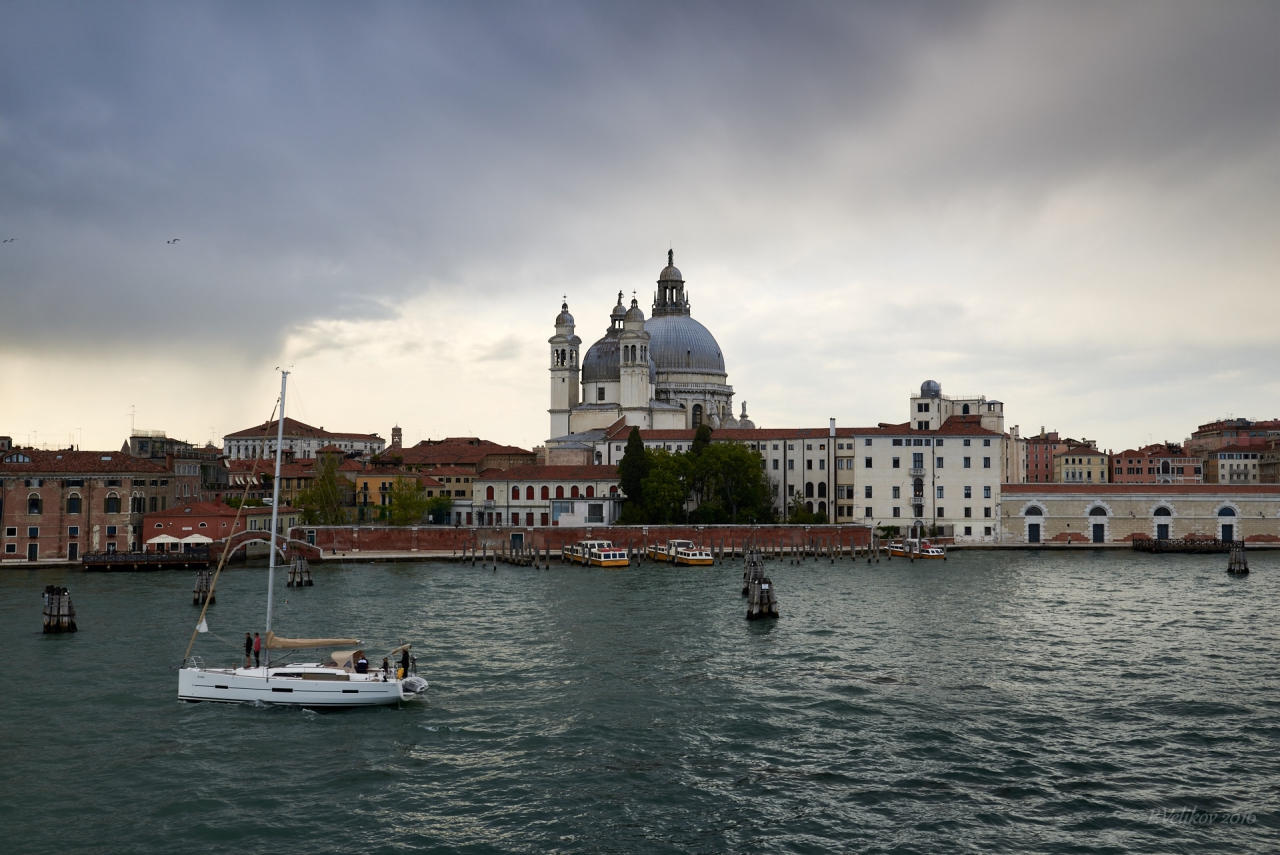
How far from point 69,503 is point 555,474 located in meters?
28.8

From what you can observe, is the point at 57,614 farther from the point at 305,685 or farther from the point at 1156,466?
the point at 1156,466

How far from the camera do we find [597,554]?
2184 inches

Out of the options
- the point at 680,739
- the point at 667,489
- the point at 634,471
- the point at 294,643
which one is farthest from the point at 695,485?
the point at 680,739

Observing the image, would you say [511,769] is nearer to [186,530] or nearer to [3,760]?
[3,760]

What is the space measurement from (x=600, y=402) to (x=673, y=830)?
71946mm

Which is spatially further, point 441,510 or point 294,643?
point 441,510

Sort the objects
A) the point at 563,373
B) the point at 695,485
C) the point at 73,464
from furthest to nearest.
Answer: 1. the point at 563,373
2. the point at 695,485
3. the point at 73,464

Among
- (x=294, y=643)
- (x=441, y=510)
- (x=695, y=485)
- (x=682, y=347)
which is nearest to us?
(x=294, y=643)

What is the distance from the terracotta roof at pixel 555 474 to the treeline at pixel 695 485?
13.0 feet

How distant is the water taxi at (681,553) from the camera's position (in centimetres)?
5562

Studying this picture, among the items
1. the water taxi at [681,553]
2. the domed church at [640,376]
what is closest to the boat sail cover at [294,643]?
the water taxi at [681,553]

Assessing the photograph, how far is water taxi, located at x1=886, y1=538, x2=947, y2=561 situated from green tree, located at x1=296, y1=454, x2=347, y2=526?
32.5m

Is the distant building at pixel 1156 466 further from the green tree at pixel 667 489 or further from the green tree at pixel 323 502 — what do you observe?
the green tree at pixel 323 502

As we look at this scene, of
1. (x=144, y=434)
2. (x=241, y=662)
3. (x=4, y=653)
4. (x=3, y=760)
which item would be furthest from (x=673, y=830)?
(x=144, y=434)
